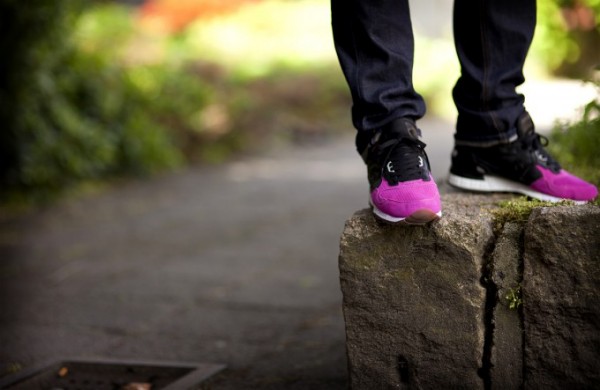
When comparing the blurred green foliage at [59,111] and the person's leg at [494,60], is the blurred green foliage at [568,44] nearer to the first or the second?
the blurred green foliage at [59,111]

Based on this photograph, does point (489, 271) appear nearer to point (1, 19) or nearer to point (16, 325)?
point (16, 325)

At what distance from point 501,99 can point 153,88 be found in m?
5.88

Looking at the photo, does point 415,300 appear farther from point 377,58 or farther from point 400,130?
point 377,58

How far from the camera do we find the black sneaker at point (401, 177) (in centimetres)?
179

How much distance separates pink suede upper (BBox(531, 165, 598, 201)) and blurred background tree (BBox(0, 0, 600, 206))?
1.14 metres

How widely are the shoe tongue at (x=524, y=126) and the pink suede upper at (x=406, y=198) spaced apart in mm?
405

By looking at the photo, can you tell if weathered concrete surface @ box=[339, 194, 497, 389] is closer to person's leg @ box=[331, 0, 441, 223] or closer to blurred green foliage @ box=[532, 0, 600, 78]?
person's leg @ box=[331, 0, 441, 223]

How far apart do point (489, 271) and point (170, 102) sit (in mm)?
6132

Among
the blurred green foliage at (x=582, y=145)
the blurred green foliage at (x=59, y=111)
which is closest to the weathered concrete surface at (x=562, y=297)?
the blurred green foliage at (x=582, y=145)

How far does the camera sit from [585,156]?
2604 mm

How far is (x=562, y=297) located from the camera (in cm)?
173

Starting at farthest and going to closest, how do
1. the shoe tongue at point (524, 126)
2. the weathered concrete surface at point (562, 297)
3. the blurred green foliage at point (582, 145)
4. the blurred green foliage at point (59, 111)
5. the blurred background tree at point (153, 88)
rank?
the blurred background tree at point (153, 88) → the blurred green foliage at point (59, 111) → the blurred green foliage at point (582, 145) → the shoe tongue at point (524, 126) → the weathered concrete surface at point (562, 297)

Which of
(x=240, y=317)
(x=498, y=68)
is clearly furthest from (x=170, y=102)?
(x=498, y=68)

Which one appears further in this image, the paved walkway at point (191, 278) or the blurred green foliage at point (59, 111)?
the blurred green foliage at point (59, 111)
